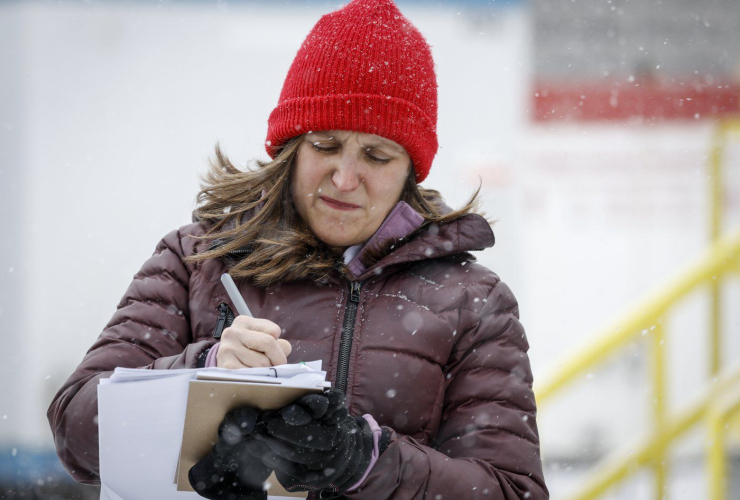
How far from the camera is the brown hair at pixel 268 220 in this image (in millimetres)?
1899

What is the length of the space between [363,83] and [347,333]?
25.3 inches

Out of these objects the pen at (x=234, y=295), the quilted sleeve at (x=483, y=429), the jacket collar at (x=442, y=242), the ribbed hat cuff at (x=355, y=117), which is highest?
the ribbed hat cuff at (x=355, y=117)

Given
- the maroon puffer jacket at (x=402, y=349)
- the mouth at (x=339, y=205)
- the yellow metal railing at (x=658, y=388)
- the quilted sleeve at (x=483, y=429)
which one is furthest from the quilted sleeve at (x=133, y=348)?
the yellow metal railing at (x=658, y=388)

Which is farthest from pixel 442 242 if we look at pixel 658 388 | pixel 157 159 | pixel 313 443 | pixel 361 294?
pixel 157 159

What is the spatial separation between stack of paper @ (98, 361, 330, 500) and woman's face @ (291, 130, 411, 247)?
496 mm

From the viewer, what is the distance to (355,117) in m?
1.99

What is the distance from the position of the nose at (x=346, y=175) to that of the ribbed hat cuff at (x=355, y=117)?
0.09 meters

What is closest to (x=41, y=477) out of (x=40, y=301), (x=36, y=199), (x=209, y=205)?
(x=40, y=301)

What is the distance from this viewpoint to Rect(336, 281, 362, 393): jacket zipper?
1793 mm

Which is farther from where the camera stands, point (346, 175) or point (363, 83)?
point (363, 83)

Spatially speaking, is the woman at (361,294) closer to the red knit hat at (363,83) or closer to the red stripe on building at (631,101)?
the red knit hat at (363,83)

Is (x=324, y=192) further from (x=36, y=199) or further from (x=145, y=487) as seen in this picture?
(x=36, y=199)

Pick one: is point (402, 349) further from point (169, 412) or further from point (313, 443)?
point (169, 412)

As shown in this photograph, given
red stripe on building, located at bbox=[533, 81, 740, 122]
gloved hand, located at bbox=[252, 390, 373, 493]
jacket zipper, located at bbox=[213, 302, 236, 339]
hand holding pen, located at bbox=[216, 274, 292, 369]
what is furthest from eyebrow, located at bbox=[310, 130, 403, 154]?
red stripe on building, located at bbox=[533, 81, 740, 122]
